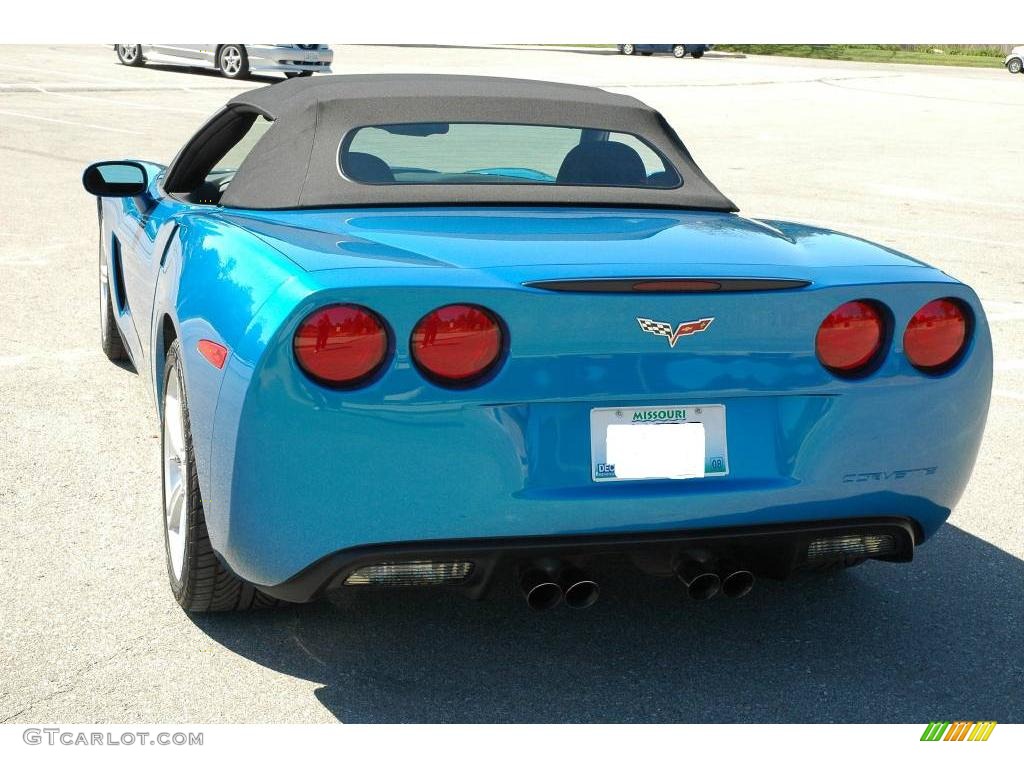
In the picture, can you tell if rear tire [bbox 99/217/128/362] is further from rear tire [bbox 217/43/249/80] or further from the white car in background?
the white car in background

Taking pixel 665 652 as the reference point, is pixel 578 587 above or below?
above

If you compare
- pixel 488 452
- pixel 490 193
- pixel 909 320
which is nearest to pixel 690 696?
pixel 488 452

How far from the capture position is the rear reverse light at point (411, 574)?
9.77 feet

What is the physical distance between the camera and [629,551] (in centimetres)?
304

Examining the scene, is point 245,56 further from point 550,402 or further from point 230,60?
point 550,402

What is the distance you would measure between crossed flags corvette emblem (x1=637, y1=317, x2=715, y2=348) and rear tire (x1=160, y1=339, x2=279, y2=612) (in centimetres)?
115

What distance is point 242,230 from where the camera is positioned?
11.2ft

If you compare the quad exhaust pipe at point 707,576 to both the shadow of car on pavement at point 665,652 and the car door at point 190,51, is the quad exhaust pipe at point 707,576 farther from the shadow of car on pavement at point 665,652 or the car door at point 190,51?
the car door at point 190,51

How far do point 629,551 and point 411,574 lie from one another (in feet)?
1.62

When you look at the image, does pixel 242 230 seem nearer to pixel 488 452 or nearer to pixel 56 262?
pixel 488 452

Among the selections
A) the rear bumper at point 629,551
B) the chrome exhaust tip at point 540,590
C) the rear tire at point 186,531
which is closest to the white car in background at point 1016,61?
the rear bumper at point 629,551

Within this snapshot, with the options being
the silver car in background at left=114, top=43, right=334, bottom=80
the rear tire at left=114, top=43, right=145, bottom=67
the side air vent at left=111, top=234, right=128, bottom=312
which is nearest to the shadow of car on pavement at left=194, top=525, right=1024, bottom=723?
the side air vent at left=111, top=234, right=128, bottom=312

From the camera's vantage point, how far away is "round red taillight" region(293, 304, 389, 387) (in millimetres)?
2818
